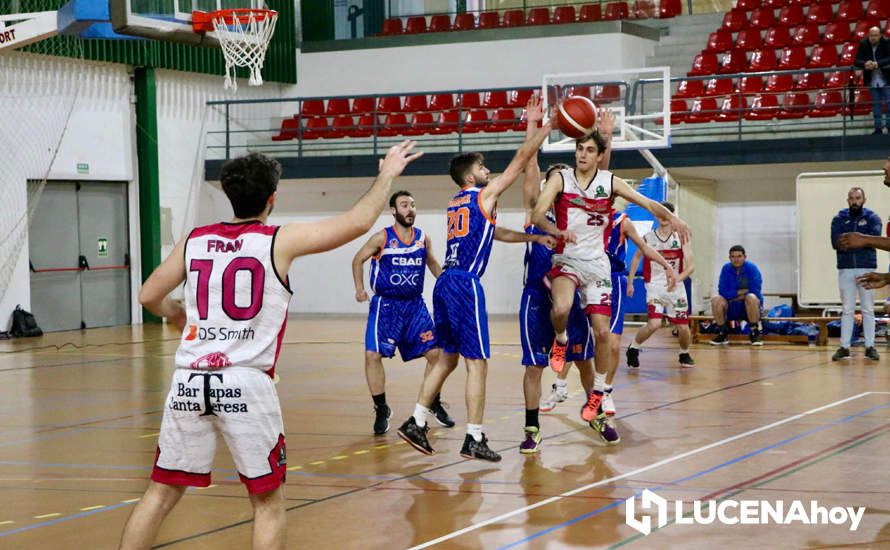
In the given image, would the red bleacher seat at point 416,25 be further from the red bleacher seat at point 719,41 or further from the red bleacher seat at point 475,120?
the red bleacher seat at point 719,41

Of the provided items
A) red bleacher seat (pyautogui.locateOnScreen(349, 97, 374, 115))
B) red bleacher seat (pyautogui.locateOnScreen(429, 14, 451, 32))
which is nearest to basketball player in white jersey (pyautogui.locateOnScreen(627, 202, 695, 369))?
red bleacher seat (pyautogui.locateOnScreen(349, 97, 374, 115))

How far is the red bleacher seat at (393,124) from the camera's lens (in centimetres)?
2295

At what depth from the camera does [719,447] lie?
802 centimetres

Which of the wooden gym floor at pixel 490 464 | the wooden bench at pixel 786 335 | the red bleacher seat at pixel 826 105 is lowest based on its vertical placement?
the wooden gym floor at pixel 490 464

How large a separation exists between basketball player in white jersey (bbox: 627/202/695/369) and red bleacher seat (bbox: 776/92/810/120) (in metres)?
6.82

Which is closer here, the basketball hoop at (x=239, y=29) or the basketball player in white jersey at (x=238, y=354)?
the basketball player in white jersey at (x=238, y=354)

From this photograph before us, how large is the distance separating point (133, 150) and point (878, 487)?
1815 centimetres

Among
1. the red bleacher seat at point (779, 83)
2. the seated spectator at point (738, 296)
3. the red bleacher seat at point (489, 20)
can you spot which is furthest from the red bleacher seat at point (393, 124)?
the seated spectator at point (738, 296)

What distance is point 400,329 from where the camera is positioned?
905 cm

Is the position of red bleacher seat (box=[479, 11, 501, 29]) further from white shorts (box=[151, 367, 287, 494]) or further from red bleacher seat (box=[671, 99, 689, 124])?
white shorts (box=[151, 367, 287, 494])

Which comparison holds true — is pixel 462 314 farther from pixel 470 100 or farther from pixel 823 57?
pixel 470 100

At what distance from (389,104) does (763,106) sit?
7862 mm

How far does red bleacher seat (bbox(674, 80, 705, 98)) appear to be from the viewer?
71.7 ft

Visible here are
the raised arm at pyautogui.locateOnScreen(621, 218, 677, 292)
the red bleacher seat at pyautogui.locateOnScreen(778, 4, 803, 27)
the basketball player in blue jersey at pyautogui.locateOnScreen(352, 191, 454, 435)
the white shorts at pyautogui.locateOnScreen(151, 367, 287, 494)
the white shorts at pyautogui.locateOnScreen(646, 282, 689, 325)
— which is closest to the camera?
the white shorts at pyautogui.locateOnScreen(151, 367, 287, 494)
